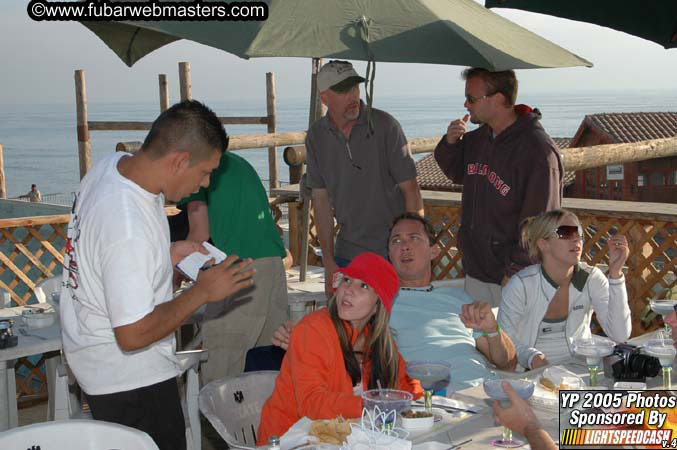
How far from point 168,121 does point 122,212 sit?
25 cm

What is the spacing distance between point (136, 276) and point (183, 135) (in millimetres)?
351

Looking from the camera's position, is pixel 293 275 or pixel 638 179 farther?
pixel 638 179

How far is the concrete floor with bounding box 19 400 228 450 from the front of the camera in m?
3.78

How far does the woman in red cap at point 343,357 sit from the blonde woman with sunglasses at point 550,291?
2.09 ft

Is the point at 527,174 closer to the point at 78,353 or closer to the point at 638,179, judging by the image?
the point at 78,353

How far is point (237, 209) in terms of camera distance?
10.5 feet

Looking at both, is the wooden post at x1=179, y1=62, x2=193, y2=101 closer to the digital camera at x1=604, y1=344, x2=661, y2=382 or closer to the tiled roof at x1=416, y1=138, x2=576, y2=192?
the digital camera at x1=604, y1=344, x2=661, y2=382

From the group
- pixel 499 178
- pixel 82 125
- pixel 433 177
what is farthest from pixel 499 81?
pixel 433 177

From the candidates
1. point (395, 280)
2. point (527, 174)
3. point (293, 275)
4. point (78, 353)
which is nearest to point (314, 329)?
point (395, 280)

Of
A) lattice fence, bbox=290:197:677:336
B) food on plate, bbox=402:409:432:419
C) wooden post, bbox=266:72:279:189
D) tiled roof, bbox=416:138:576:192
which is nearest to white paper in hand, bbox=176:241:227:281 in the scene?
food on plate, bbox=402:409:432:419

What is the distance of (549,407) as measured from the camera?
2166mm

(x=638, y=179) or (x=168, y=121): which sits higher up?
(x=168, y=121)

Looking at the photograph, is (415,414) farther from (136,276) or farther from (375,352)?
(136,276)

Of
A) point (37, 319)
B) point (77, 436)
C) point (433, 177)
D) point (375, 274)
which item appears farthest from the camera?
point (433, 177)
